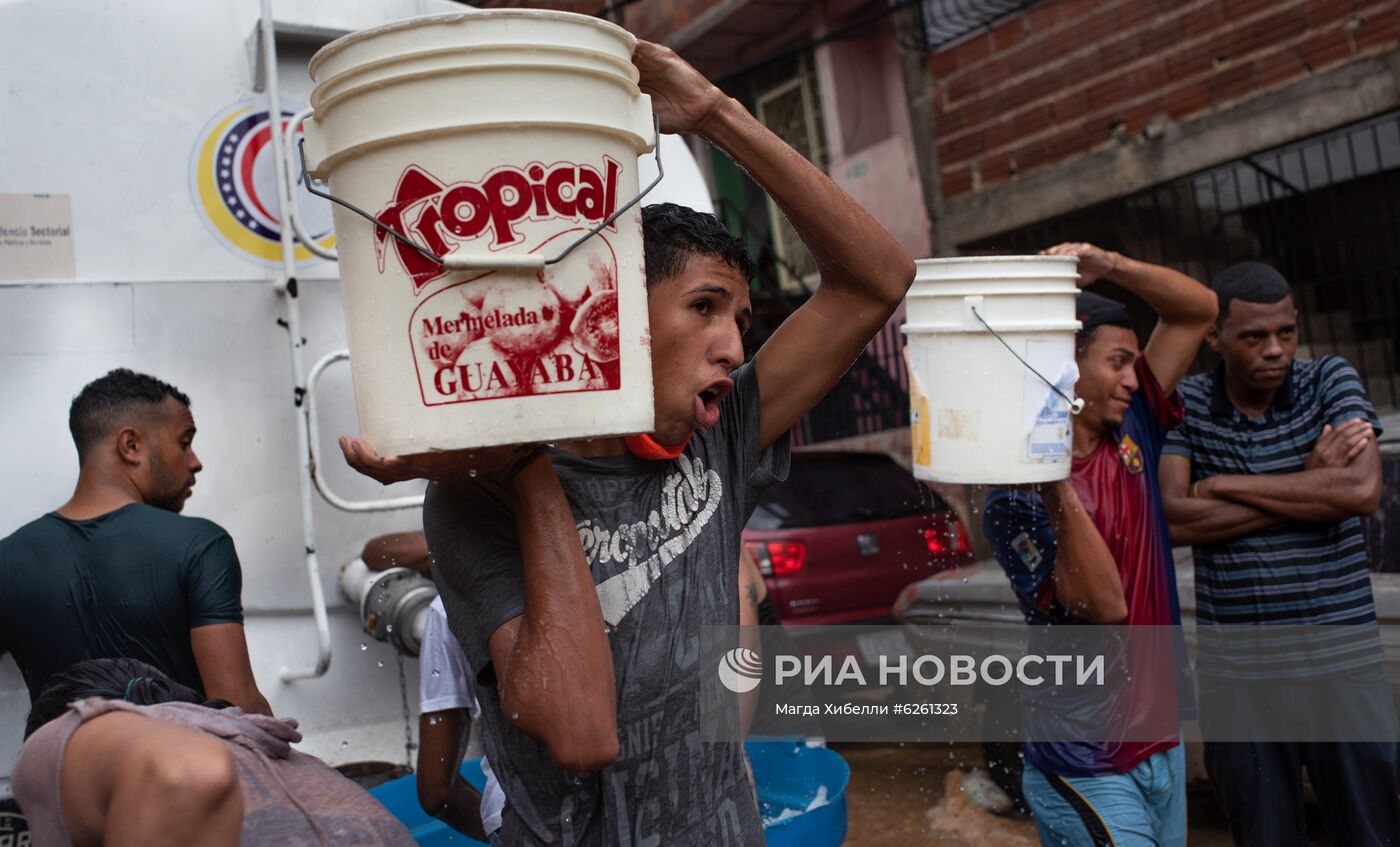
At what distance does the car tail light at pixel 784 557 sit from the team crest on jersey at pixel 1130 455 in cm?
364

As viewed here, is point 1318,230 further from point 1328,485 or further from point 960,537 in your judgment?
point 1328,485

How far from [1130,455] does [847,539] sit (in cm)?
374

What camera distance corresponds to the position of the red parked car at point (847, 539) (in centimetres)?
679

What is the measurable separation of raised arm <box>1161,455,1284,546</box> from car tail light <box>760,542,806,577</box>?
3288 mm

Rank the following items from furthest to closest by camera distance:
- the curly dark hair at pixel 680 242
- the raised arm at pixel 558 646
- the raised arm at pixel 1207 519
→ the raised arm at pixel 1207 519, the curly dark hair at pixel 680 242, the raised arm at pixel 558 646

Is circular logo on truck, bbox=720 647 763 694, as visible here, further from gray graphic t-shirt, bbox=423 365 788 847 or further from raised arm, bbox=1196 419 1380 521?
raised arm, bbox=1196 419 1380 521

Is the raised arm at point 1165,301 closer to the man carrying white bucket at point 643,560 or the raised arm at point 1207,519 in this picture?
the raised arm at point 1207,519

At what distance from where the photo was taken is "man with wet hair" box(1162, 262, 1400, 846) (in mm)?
3344

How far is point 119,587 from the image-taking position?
290 cm

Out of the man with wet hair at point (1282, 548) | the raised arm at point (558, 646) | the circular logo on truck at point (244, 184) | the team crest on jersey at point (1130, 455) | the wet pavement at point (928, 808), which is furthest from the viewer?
the wet pavement at point (928, 808)

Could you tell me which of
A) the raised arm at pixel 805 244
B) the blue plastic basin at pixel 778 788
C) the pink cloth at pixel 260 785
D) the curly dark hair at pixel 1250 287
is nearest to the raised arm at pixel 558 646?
the pink cloth at pixel 260 785

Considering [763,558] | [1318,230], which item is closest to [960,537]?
[763,558]

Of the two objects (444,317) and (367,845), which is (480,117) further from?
(367,845)

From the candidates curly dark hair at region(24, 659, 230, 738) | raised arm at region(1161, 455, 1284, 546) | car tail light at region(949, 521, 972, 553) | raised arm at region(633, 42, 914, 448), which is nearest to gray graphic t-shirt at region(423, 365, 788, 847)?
raised arm at region(633, 42, 914, 448)
